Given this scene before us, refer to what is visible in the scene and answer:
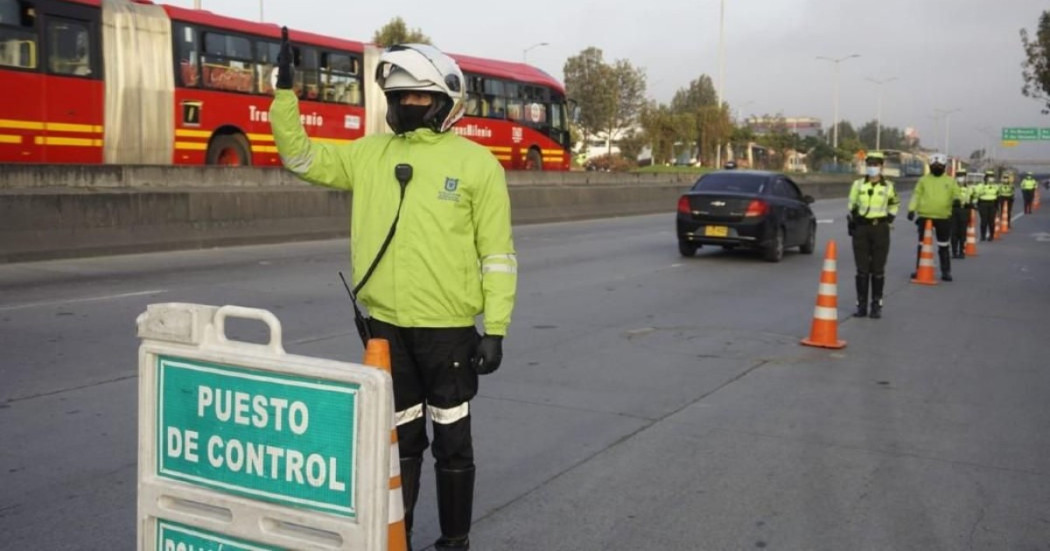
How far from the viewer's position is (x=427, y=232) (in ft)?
13.1

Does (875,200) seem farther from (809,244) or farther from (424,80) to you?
(424,80)

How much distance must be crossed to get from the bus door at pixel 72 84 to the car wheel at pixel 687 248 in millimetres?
11507

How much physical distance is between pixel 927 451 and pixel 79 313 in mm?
7950

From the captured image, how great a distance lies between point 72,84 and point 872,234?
50.6ft

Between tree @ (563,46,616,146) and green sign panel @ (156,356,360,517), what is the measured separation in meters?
82.6

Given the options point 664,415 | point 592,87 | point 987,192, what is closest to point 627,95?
point 592,87

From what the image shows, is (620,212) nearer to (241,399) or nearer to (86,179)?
(86,179)

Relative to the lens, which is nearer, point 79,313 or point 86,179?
point 79,313

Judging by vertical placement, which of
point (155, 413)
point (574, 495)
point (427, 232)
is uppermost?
point (427, 232)

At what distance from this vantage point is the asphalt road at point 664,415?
5.14 meters

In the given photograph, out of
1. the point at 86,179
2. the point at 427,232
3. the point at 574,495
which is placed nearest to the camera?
the point at 427,232

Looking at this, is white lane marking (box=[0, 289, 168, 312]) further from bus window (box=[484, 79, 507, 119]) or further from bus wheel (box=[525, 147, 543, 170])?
bus wheel (box=[525, 147, 543, 170])

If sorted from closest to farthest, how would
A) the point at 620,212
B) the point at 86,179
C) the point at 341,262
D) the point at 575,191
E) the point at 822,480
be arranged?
the point at 822,480, the point at 341,262, the point at 86,179, the point at 575,191, the point at 620,212

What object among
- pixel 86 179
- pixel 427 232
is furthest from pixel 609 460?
pixel 86 179
